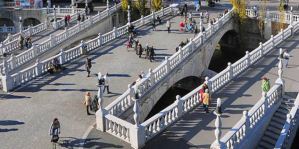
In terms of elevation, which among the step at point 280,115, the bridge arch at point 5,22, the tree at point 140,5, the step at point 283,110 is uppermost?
the tree at point 140,5

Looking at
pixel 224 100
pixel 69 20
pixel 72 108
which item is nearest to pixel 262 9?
pixel 69 20

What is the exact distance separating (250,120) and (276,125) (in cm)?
319

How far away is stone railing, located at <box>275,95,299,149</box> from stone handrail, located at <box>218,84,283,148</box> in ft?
4.08

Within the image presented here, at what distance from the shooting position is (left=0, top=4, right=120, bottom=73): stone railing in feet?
135

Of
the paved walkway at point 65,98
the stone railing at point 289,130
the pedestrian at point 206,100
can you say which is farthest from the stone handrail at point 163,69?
the stone railing at point 289,130

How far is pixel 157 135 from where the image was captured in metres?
27.1

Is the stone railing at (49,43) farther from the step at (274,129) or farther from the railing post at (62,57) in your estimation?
the step at (274,129)

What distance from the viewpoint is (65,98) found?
3259 cm

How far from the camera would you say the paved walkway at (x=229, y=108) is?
2664cm

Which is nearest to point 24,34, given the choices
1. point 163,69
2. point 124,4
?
point 124,4

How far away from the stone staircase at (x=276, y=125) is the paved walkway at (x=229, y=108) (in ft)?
5.06

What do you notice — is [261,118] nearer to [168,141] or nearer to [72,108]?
[168,141]

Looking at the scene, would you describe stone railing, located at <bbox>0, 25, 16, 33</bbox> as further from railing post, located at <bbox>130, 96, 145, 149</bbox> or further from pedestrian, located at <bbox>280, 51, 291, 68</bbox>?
railing post, located at <bbox>130, 96, 145, 149</bbox>

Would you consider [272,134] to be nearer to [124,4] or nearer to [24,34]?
[24,34]
